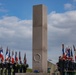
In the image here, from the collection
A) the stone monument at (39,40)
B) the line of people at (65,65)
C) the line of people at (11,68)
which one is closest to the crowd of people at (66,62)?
the line of people at (65,65)

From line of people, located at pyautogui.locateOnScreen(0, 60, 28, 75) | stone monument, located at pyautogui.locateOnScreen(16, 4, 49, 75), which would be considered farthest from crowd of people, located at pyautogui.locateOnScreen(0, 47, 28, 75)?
stone monument, located at pyautogui.locateOnScreen(16, 4, 49, 75)

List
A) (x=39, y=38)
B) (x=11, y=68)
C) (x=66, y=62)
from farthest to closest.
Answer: (x=11, y=68)
(x=66, y=62)
(x=39, y=38)

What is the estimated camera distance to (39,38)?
2708 cm

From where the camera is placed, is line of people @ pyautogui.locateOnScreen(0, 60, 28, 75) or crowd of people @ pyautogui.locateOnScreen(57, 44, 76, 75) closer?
crowd of people @ pyautogui.locateOnScreen(57, 44, 76, 75)

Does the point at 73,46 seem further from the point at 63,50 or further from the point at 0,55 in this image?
the point at 0,55

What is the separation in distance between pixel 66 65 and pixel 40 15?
1938 cm

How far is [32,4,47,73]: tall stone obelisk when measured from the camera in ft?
88.6

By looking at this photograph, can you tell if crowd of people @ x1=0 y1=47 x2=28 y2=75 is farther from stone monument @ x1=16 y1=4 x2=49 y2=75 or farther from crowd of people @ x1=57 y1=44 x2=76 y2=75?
stone monument @ x1=16 y1=4 x2=49 y2=75

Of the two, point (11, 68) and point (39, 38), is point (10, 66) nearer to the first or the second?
point (11, 68)

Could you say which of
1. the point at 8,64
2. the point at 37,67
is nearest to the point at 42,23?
the point at 37,67

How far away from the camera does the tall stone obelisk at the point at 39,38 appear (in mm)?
27000

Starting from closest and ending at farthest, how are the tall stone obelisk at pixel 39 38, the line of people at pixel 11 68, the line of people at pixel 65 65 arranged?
the tall stone obelisk at pixel 39 38
the line of people at pixel 65 65
the line of people at pixel 11 68

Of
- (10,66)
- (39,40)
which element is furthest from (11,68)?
(39,40)

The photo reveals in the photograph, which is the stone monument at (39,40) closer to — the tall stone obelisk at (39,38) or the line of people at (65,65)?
the tall stone obelisk at (39,38)
